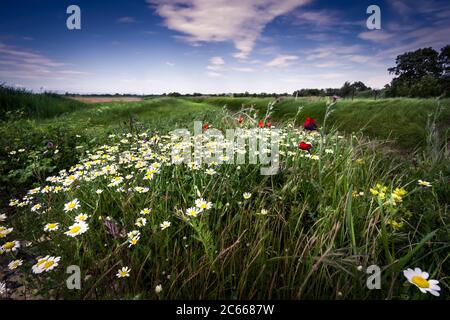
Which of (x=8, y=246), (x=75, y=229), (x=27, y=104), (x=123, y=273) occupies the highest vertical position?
(x=27, y=104)

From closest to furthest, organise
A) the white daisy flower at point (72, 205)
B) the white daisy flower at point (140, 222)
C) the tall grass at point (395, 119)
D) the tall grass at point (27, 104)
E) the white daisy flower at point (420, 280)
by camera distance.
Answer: the white daisy flower at point (420, 280)
the white daisy flower at point (140, 222)
the white daisy flower at point (72, 205)
the tall grass at point (395, 119)
the tall grass at point (27, 104)

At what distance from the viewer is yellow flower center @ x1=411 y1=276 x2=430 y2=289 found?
1.23 m

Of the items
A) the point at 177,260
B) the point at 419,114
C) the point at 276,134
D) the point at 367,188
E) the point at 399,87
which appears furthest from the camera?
the point at 399,87

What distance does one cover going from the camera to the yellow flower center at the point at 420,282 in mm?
1228

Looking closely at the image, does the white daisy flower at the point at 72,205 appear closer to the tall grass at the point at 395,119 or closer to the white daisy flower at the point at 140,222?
the white daisy flower at the point at 140,222

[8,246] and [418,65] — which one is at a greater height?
[418,65]

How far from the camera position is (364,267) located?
153 cm

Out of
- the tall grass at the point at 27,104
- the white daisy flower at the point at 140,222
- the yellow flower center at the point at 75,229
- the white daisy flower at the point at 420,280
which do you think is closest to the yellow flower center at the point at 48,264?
the yellow flower center at the point at 75,229

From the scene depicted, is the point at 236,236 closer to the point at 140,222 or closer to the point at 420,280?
the point at 140,222

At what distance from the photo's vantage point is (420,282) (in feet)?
4.09

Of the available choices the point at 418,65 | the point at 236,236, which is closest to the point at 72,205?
the point at 236,236

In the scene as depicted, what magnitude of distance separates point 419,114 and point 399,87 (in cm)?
3010
